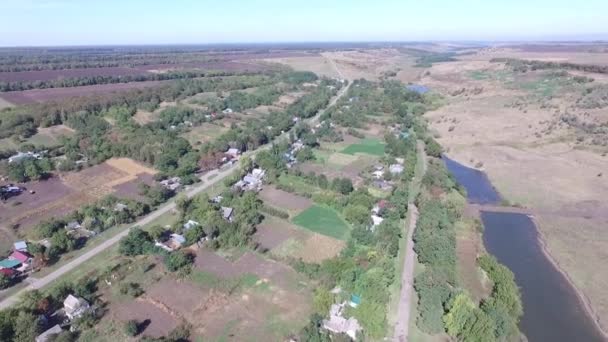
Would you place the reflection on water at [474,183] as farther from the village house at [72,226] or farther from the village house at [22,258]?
the village house at [22,258]

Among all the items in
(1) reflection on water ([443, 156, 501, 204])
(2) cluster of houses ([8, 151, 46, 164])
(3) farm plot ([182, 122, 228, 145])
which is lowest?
(1) reflection on water ([443, 156, 501, 204])

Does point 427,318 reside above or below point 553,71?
below

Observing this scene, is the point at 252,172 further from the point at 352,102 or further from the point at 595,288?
the point at 352,102

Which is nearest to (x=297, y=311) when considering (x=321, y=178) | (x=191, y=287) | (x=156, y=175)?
(x=191, y=287)

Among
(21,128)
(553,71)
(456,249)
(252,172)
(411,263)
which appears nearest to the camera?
(411,263)

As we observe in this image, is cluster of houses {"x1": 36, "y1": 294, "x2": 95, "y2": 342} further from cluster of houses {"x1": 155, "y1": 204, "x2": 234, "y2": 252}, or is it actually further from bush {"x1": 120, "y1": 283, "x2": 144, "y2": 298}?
cluster of houses {"x1": 155, "y1": 204, "x2": 234, "y2": 252}

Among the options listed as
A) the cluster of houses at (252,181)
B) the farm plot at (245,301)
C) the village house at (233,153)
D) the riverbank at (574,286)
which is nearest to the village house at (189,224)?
the farm plot at (245,301)

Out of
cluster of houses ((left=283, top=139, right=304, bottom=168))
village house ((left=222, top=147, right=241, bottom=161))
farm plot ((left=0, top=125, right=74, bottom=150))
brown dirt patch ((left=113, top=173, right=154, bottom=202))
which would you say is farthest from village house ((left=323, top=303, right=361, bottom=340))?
farm plot ((left=0, top=125, right=74, bottom=150))
